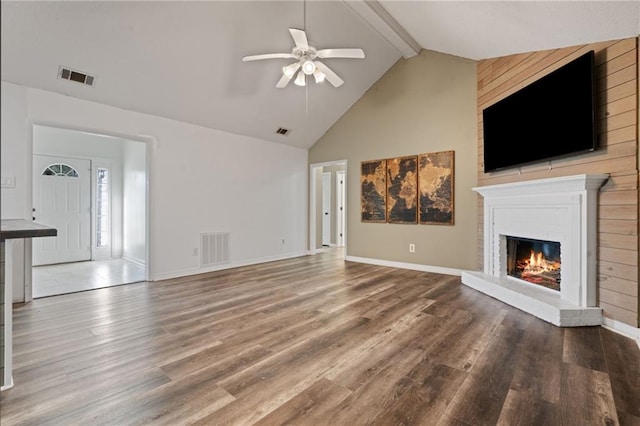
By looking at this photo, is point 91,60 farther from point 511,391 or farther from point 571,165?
point 571,165

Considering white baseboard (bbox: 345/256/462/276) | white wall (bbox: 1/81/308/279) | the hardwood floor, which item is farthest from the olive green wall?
the hardwood floor

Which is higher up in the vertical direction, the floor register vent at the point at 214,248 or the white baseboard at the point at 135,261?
the floor register vent at the point at 214,248

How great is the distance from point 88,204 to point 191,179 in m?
2.86

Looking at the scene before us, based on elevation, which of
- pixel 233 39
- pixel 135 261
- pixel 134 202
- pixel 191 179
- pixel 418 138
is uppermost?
pixel 233 39

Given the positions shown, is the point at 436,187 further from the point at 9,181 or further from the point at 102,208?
the point at 102,208

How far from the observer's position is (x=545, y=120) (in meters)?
3.46

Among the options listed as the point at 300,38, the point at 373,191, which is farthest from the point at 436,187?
the point at 300,38

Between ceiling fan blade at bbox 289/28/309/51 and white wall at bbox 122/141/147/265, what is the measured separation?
4137 mm

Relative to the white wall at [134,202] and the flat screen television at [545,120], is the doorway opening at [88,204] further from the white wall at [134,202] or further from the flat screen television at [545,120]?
the flat screen television at [545,120]

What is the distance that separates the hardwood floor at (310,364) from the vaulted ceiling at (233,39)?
8.17 feet

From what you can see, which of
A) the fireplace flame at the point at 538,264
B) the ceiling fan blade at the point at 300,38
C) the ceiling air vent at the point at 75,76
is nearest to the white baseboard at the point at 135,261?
the ceiling air vent at the point at 75,76

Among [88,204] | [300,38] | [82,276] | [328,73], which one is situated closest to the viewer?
[300,38]

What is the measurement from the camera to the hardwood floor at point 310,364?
1827mm

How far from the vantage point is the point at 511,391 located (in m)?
2.01
